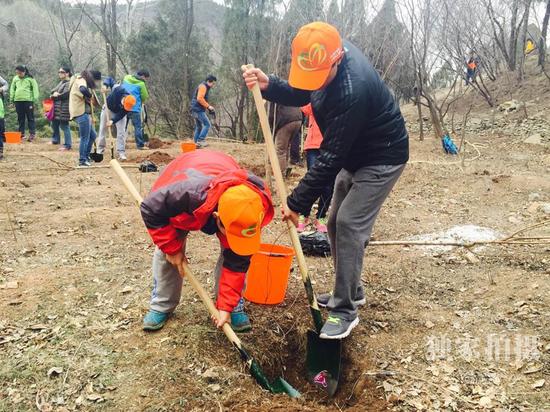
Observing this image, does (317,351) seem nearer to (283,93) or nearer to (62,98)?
(283,93)

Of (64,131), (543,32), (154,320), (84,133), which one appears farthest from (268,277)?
(543,32)

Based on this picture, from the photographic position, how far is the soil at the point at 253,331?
2477 mm

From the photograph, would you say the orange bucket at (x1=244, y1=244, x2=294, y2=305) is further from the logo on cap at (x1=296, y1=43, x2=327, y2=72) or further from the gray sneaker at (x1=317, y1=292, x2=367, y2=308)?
the logo on cap at (x1=296, y1=43, x2=327, y2=72)

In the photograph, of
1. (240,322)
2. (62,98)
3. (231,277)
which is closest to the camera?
(231,277)

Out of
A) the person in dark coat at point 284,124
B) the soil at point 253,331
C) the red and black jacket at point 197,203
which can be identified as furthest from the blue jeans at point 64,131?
the red and black jacket at point 197,203

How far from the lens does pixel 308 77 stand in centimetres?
242

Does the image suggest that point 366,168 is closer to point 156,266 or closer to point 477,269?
point 156,266

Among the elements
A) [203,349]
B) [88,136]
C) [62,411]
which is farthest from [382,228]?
[88,136]

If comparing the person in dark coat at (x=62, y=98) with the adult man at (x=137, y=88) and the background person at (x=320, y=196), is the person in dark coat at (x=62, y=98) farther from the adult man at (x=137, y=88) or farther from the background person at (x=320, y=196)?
the background person at (x=320, y=196)

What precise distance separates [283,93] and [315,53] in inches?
29.5

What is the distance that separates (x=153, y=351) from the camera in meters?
2.72

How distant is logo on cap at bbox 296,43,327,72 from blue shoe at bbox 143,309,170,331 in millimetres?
1696

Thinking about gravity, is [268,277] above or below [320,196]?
below

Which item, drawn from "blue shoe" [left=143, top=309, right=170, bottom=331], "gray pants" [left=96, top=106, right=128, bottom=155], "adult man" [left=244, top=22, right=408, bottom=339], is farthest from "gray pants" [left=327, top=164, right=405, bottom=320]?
"gray pants" [left=96, top=106, right=128, bottom=155]
